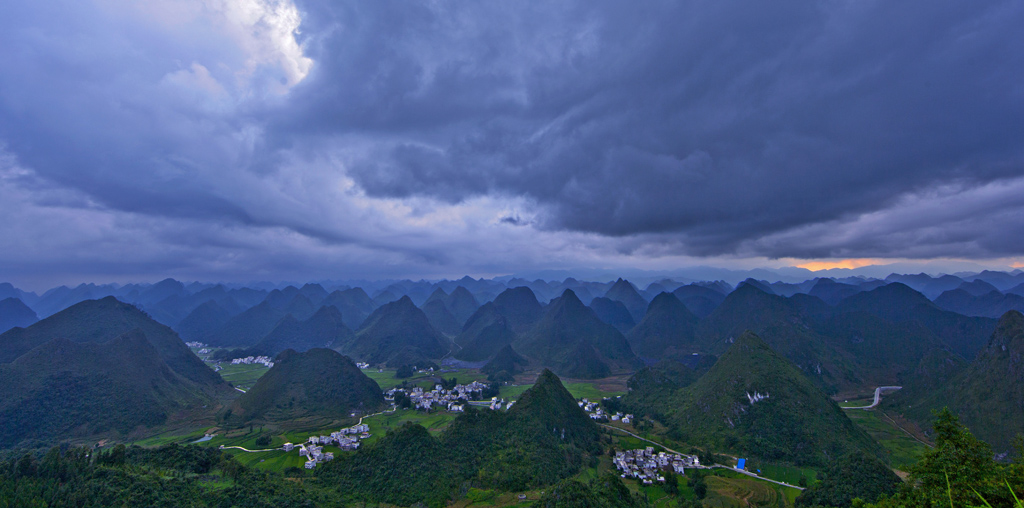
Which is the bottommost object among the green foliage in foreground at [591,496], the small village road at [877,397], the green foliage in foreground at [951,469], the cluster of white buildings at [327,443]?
the small village road at [877,397]

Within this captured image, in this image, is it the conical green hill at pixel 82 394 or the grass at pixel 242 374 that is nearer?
the conical green hill at pixel 82 394

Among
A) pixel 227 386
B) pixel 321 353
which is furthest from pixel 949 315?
pixel 227 386

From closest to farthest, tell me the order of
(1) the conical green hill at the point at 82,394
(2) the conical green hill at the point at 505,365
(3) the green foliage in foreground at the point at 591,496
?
(3) the green foliage in foreground at the point at 591,496
(1) the conical green hill at the point at 82,394
(2) the conical green hill at the point at 505,365

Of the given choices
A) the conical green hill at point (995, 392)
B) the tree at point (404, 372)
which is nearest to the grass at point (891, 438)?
the conical green hill at point (995, 392)

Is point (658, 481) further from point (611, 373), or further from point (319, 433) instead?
point (611, 373)

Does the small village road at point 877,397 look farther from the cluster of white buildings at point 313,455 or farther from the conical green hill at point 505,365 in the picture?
the cluster of white buildings at point 313,455

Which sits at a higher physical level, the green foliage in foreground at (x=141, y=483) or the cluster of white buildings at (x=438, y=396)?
the green foliage in foreground at (x=141, y=483)
